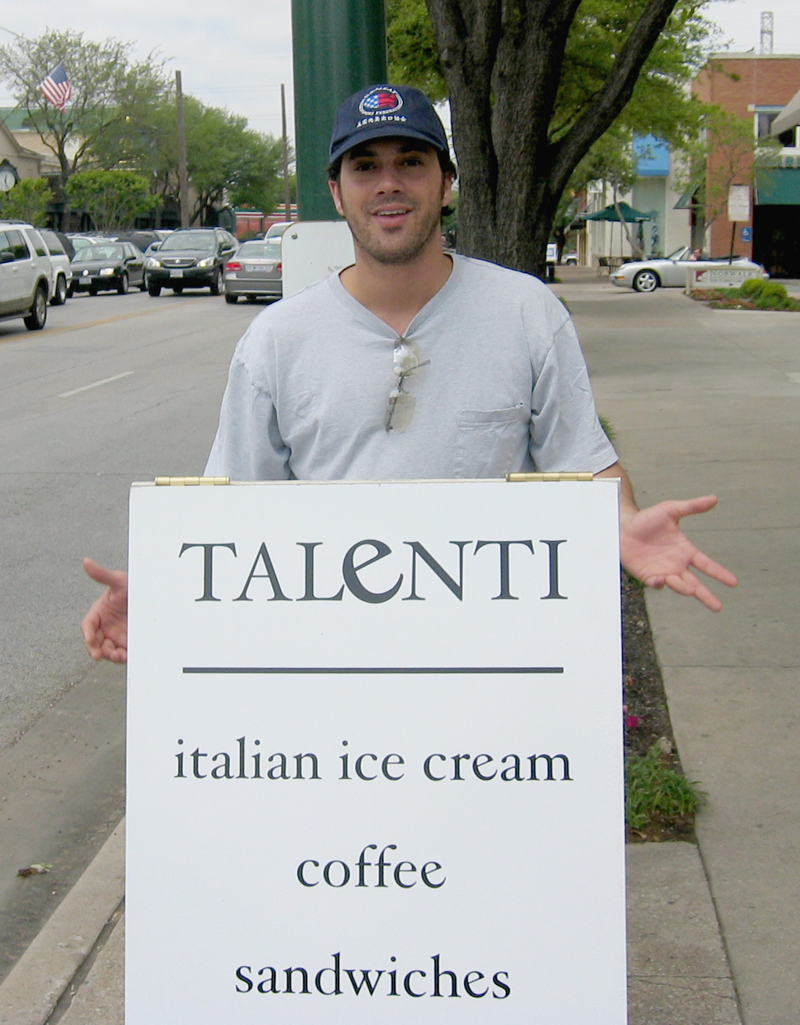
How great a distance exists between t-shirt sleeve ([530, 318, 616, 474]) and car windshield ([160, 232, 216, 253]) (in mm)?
31875

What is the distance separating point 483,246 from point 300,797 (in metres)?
7.18

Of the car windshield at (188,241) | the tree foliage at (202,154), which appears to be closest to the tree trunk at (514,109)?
the car windshield at (188,241)

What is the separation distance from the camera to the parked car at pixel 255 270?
2806 cm

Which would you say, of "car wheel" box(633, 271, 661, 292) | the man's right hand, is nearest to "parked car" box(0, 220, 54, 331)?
"car wheel" box(633, 271, 661, 292)

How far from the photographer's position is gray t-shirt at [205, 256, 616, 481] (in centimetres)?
250

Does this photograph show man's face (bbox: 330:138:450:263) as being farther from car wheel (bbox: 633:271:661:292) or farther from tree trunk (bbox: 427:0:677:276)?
car wheel (bbox: 633:271:661:292)

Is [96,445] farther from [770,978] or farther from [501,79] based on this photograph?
[770,978]

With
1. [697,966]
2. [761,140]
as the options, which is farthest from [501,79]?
[761,140]

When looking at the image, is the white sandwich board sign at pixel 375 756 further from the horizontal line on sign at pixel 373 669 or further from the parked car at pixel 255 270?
Answer: the parked car at pixel 255 270

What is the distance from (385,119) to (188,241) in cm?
3234

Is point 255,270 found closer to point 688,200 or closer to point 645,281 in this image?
point 645,281

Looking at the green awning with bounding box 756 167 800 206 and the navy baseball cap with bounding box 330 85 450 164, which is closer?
the navy baseball cap with bounding box 330 85 450 164

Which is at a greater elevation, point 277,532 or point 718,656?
point 277,532

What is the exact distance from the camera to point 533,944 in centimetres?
211
